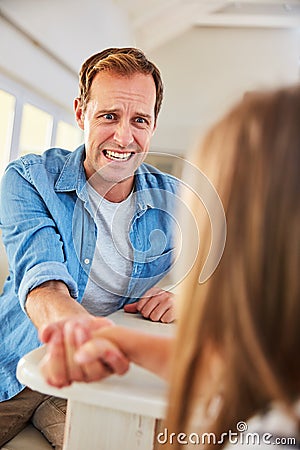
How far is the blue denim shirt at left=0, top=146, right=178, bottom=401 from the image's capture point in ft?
1.86

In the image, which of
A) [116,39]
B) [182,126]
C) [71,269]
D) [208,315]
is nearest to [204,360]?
[208,315]

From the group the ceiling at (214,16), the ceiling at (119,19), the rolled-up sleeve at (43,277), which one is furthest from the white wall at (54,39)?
the rolled-up sleeve at (43,277)

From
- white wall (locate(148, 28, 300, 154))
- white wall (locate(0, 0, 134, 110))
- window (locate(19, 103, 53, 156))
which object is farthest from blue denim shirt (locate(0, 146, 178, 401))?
white wall (locate(148, 28, 300, 154))

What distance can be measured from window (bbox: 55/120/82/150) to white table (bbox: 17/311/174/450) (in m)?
1.37

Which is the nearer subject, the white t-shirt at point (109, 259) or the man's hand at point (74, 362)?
the man's hand at point (74, 362)

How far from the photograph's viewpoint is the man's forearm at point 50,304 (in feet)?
1.35

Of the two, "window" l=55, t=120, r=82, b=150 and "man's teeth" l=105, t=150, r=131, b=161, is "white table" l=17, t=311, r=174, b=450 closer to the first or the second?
"man's teeth" l=105, t=150, r=131, b=161

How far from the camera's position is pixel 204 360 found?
0.85ft

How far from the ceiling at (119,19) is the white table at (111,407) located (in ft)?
3.36

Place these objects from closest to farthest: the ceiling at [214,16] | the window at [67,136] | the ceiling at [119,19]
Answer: the ceiling at [119,19] < the window at [67,136] < the ceiling at [214,16]

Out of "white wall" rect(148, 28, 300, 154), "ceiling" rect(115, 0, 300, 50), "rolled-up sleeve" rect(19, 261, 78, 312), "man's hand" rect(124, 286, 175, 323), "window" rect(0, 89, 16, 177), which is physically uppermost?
"ceiling" rect(115, 0, 300, 50)

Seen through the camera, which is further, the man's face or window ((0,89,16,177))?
window ((0,89,16,177))

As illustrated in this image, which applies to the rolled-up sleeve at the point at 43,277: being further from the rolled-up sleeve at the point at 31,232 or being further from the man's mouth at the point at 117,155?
the man's mouth at the point at 117,155

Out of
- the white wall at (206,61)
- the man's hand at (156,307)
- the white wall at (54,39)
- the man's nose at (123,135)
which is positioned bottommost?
the man's hand at (156,307)
